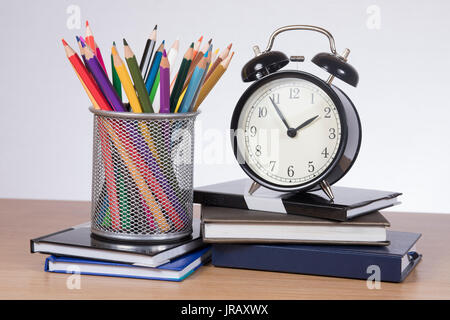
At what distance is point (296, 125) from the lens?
946 mm

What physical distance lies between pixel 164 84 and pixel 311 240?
0.29 meters

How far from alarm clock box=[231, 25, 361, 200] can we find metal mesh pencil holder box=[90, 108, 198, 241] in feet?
0.39

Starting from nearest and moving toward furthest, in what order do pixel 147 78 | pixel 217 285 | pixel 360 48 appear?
pixel 217 285 → pixel 147 78 → pixel 360 48

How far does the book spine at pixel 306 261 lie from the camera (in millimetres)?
817

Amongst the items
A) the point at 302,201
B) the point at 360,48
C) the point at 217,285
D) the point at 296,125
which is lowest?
the point at 217,285

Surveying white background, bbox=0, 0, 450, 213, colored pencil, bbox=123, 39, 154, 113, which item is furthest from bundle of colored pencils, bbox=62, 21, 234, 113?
white background, bbox=0, 0, 450, 213

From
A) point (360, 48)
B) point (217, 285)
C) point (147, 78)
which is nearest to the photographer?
point (217, 285)

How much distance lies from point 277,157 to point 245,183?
0.45 feet

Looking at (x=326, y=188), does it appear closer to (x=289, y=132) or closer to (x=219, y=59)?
(x=289, y=132)

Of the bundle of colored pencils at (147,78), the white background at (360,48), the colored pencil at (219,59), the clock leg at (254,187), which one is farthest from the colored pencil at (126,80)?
the white background at (360,48)

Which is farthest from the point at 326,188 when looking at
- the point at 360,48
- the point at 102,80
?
the point at 360,48

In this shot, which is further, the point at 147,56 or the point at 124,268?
the point at 147,56
